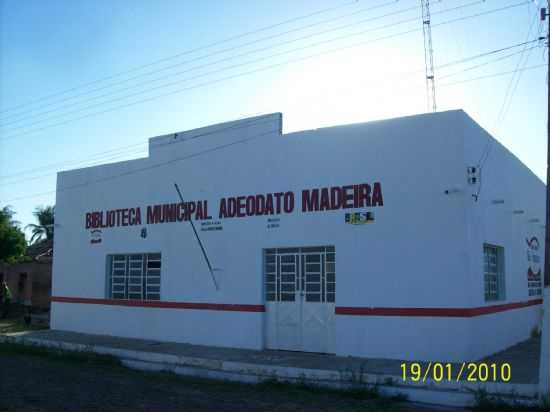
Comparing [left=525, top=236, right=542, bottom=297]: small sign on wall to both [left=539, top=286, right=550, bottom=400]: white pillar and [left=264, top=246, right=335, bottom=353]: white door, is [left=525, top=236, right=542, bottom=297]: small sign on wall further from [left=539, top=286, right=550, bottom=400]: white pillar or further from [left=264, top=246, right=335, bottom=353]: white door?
[left=539, top=286, right=550, bottom=400]: white pillar

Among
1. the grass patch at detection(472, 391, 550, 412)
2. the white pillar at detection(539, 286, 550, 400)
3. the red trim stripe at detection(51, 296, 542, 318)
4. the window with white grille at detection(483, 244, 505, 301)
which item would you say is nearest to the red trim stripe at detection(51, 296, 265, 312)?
the red trim stripe at detection(51, 296, 542, 318)

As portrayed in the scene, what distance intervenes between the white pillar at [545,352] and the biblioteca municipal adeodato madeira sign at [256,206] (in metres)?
4.42

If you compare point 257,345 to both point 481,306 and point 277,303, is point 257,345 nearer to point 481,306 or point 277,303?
point 277,303

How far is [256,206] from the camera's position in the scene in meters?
13.9

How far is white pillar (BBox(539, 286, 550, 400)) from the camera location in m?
8.33

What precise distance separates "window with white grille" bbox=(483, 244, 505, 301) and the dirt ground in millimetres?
4978

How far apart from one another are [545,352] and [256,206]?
7.38 metres

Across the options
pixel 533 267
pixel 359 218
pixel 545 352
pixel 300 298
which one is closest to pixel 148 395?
pixel 300 298

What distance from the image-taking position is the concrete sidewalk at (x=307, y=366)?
30.2ft

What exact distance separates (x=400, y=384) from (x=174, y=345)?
6698 mm

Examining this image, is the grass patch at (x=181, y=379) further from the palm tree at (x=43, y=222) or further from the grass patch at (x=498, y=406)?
the palm tree at (x=43, y=222)
